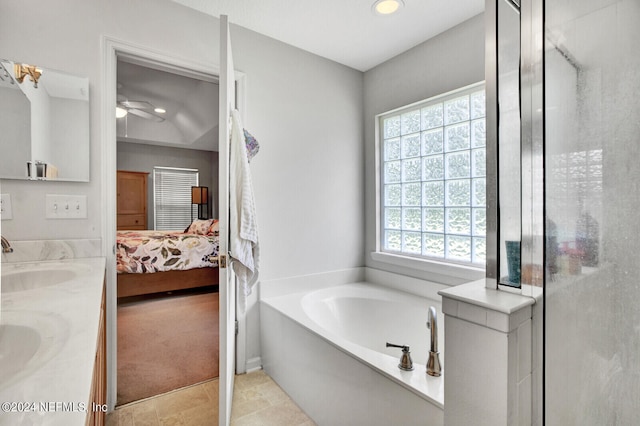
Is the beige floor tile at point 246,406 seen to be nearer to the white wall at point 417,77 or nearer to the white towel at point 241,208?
the white towel at point 241,208

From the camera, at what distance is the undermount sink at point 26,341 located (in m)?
0.51

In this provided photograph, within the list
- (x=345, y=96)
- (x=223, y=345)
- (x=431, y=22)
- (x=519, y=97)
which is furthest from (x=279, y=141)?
(x=519, y=97)

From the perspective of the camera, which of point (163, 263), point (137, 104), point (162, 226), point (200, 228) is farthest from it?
point (162, 226)

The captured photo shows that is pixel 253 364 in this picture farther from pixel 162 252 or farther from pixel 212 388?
pixel 162 252

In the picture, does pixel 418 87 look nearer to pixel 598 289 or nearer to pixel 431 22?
pixel 431 22

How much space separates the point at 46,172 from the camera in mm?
1524

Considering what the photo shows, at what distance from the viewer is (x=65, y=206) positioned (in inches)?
61.7

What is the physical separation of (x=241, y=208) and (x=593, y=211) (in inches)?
56.9

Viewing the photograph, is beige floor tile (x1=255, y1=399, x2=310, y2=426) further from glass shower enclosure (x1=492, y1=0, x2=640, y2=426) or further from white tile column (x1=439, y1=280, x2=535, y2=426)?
glass shower enclosure (x1=492, y1=0, x2=640, y2=426)

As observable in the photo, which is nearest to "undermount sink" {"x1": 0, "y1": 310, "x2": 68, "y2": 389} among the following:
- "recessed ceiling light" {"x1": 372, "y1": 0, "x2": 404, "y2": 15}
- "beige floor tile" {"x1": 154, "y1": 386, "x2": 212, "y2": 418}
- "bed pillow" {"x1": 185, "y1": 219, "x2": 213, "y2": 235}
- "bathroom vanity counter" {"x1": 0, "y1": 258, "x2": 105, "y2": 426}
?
"bathroom vanity counter" {"x1": 0, "y1": 258, "x2": 105, "y2": 426}

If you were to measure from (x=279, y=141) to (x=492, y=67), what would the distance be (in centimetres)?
159

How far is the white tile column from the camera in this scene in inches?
31.2

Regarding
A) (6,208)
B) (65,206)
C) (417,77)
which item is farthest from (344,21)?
(6,208)

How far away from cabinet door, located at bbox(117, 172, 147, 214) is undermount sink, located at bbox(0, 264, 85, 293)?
204 inches
